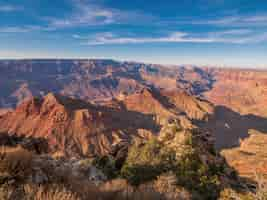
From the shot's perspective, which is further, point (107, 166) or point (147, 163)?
point (107, 166)

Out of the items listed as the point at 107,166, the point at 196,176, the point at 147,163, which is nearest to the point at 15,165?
the point at 147,163

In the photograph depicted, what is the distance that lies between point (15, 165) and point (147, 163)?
8.50 m

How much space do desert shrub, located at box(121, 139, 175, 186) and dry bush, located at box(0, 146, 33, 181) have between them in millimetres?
6470

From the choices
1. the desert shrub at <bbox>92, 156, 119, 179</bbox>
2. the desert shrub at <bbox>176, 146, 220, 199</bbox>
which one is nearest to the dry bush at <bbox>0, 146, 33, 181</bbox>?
the desert shrub at <bbox>92, 156, 119, 179</bbox>

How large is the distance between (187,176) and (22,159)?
962 cm

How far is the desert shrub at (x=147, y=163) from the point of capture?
1243 centimetres

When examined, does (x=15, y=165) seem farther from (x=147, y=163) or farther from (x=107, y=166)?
(x=107, y=166)

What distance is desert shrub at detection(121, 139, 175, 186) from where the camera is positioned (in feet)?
40.8

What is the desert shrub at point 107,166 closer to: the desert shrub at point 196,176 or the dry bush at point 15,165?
the desert shrub at point 196,176

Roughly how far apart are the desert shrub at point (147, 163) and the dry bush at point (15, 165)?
21.2ft

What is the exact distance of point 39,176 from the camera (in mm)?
6898

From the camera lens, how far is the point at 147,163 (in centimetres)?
1347

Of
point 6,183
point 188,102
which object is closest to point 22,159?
point 6,183

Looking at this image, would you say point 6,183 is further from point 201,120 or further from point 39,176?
point 201,120
